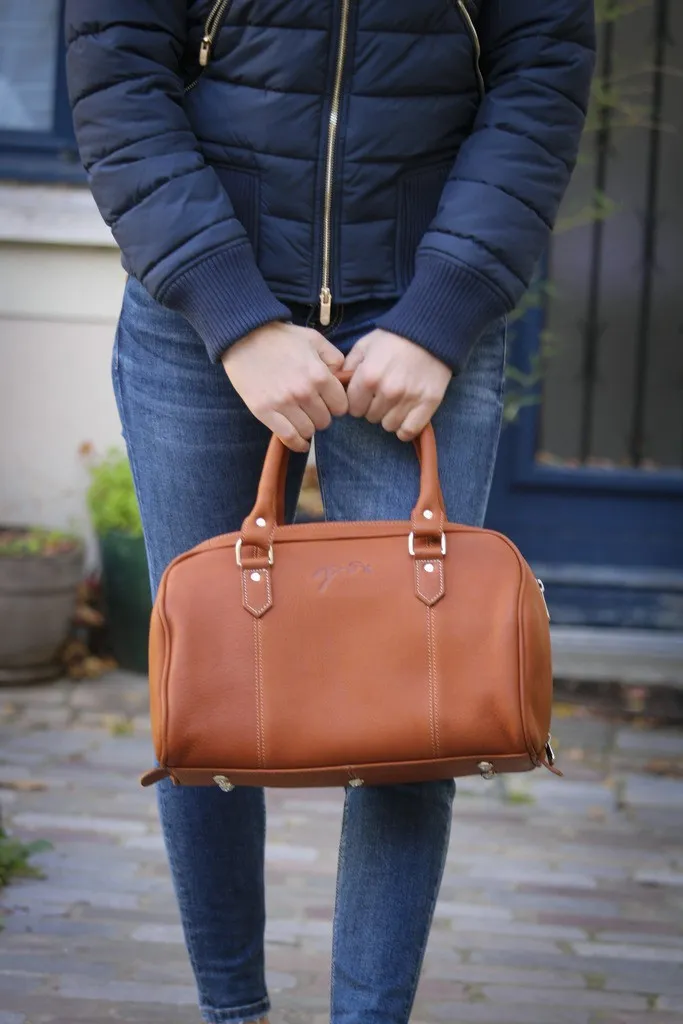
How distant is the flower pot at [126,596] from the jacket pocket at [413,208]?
9.17ft

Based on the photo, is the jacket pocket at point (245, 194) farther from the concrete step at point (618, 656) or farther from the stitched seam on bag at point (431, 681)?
the concrete step at point (618, 656)

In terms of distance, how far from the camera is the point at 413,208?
1.62 m

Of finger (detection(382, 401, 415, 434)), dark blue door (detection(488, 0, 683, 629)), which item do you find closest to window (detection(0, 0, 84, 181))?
dark blue door (detection(488, 0, 683, 629))

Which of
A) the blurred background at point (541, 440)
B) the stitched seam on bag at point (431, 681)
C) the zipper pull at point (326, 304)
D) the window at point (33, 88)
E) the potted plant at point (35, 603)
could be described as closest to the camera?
the stitched seam on bag at point (431, 681)

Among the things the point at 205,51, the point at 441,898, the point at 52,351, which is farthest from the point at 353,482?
the point at 52,351

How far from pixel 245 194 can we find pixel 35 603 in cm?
293

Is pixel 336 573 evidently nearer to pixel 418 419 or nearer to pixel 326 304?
pixel 418 419

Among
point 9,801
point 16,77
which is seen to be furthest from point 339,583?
point 16,77

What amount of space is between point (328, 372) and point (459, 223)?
235 millimetres

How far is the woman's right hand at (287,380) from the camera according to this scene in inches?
60.1

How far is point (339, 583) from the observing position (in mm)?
1508

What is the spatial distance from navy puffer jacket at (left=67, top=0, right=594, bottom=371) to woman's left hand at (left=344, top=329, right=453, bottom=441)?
0.06 ft

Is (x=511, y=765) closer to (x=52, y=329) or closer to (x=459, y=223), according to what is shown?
(x=459, y=223)

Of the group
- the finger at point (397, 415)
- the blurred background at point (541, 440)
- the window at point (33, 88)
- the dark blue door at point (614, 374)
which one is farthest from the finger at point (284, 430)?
the window at point (33, 88)
